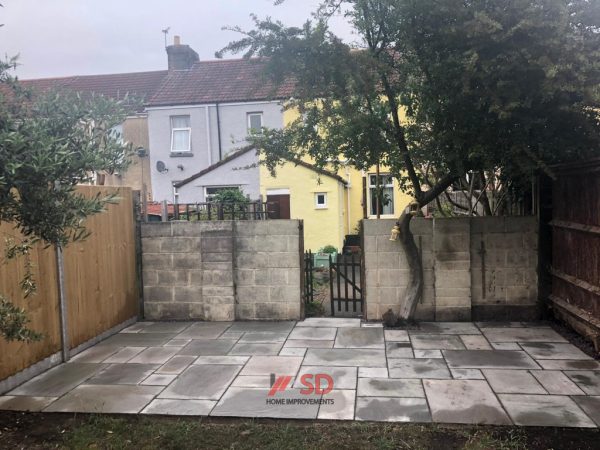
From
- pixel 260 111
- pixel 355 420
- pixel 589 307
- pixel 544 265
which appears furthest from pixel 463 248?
pixel 260 111

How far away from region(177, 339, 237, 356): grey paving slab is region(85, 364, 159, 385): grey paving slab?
0.59m

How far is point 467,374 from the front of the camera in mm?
5219

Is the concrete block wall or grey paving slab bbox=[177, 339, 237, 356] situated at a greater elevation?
the concrete block wall

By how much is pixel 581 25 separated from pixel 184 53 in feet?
58.8

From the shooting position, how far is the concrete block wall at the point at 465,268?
7.29 meters

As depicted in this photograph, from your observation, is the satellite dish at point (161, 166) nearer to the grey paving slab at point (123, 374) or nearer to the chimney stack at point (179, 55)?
the chimney stack at point (179, 55)

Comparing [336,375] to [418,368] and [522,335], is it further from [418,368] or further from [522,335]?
[522,335]

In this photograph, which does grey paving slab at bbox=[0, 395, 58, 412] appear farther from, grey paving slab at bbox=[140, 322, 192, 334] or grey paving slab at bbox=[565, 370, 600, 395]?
grey paving slab at bbox=[565, 370, 600, 395]

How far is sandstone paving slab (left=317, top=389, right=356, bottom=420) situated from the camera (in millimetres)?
4297

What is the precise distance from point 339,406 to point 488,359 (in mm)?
2154

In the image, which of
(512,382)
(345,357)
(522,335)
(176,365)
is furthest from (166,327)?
(522,335)

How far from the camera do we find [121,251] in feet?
24.5

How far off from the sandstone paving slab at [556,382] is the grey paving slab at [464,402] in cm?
58

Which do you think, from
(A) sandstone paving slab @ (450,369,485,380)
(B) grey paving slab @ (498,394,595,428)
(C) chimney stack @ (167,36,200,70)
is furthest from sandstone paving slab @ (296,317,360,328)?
(C) chimney stack @ (167,36,200,70)
